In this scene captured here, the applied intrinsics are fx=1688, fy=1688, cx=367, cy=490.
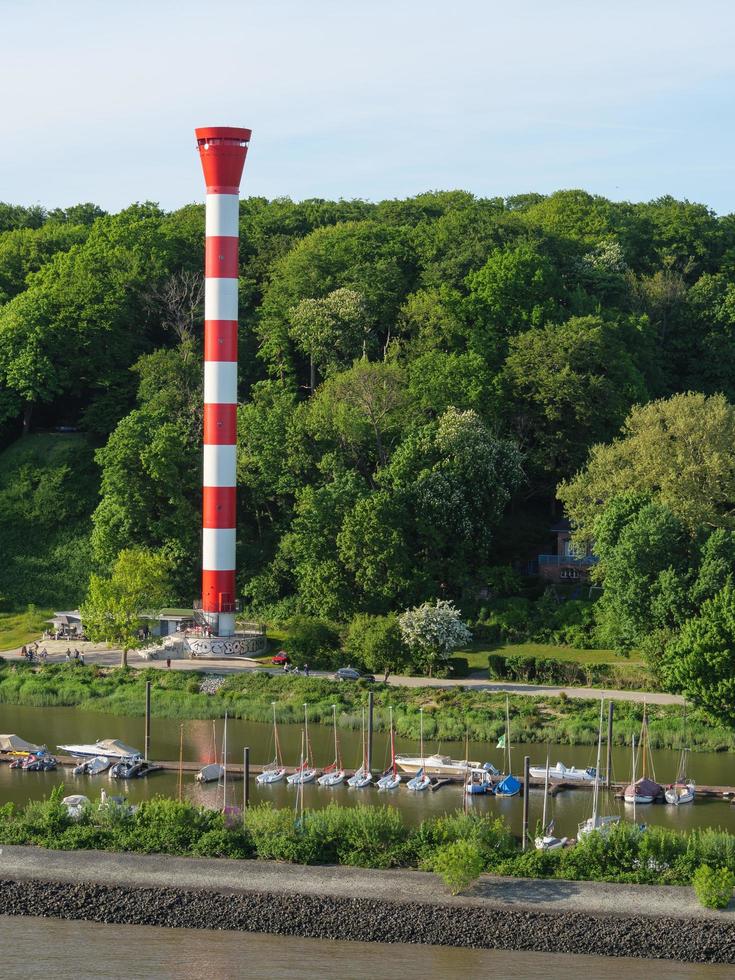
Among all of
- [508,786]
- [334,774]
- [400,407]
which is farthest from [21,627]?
[508,786]

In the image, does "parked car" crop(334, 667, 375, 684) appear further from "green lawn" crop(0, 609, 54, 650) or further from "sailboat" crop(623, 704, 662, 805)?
"sailboat" crop(623, 704, 662, 805)

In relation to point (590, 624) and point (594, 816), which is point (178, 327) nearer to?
point (590, 624)

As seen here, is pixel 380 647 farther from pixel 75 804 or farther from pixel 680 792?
pixel 75 804

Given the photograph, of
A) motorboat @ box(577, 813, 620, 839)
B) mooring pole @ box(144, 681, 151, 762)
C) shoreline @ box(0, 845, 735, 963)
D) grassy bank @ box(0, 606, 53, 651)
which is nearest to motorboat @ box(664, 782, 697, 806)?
motorboat @ box(577, 813, 620, 839)

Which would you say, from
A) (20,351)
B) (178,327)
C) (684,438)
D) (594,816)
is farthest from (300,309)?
(594,816)

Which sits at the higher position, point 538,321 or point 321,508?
point 538,321
